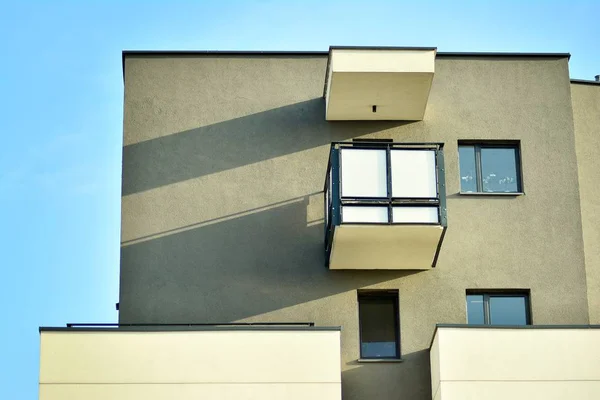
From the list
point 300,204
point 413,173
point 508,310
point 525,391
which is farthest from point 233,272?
point 525,391

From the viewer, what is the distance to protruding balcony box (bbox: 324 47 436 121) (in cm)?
2670

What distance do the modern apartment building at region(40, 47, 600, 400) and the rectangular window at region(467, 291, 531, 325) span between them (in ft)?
0.14

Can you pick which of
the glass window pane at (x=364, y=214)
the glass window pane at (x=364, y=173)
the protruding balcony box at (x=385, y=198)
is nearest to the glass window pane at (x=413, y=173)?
the protruding balcony box at (x=385, y=198)

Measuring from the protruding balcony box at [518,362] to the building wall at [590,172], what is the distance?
250 centimetres

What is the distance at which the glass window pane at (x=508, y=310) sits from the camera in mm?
26797

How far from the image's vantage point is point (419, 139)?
28.0 meters

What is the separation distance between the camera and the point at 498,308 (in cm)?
2691

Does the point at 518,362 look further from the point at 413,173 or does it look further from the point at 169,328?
the point at 169,328

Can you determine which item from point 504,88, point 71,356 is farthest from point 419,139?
point 71,356

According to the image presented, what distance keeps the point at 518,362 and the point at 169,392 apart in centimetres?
594

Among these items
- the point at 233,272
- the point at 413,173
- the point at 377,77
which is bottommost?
the point at 233,272

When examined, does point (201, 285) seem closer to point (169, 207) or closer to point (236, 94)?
point (169, 207)

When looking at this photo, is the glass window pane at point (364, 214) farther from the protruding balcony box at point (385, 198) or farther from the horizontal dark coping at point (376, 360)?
the horizontal dark coping at point (376, 360)

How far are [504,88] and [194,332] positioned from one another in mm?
8419
